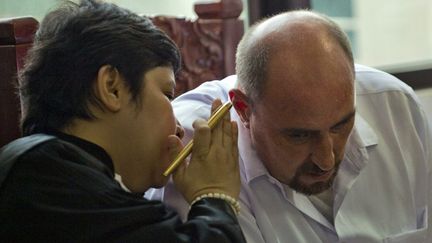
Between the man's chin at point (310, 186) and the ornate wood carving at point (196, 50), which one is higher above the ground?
the ornate wood carving at point (196, 50)

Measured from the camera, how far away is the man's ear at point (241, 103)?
151cm

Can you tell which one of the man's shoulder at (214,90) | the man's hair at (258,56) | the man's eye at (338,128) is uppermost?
the man's hair at (258,56)

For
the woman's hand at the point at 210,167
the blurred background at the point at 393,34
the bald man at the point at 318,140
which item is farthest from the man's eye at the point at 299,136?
the blurred background at the point at 393,34

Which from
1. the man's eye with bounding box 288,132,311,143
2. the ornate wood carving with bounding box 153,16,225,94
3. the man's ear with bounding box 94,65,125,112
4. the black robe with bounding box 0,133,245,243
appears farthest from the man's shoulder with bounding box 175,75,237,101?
the black robe with bounding box 0,133,245,243

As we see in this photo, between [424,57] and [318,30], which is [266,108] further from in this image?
[424,57]

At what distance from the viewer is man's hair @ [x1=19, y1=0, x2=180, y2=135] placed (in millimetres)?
1202

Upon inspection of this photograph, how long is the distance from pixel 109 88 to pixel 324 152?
17.9 inches

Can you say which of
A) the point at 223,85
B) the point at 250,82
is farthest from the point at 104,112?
the point at 223,85

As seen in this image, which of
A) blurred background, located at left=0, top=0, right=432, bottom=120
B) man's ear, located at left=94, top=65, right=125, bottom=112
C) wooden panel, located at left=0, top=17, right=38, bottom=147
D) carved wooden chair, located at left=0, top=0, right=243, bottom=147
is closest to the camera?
man's ear, located at left=94, top=65, right=125, bottom=112

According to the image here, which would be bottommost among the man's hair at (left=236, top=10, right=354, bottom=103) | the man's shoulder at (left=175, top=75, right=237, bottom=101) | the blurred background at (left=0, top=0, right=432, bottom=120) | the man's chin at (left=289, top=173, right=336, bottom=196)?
the blurred background at (left=0, top=0, right=432, bottom=120)


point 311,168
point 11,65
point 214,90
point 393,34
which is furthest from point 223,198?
point 393,34

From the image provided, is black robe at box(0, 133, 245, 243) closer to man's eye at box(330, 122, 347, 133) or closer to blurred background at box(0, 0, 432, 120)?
man's eye at box(330, 122, 347, 133)

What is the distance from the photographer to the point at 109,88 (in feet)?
3.95

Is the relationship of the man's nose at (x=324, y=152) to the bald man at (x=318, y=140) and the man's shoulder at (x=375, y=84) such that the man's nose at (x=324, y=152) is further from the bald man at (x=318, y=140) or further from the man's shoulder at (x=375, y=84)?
the man's shoulder at (x=375, y=84)
